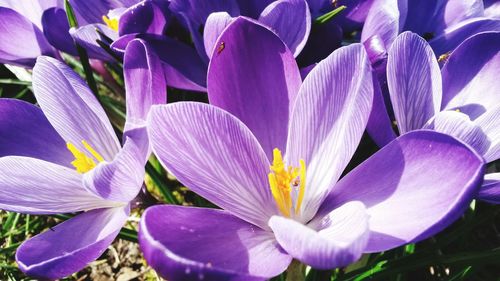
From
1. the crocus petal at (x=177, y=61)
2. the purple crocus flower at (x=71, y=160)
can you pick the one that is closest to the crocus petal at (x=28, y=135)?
the purple crocus flower at (x=71, y=160)

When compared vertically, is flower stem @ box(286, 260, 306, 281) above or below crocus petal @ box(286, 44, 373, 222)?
below

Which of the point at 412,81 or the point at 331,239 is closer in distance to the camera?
the point at 331,239

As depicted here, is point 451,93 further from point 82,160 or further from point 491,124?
point 82,160

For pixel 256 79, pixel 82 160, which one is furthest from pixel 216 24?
Answer: pixel 82 160

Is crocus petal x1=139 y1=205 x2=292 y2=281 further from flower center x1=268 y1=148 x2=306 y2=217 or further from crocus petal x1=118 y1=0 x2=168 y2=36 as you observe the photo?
crocus petal x1=118 y1=0 x2=168 y2=36

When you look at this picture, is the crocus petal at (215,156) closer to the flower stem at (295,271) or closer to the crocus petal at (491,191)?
the flower stem at (295,271)

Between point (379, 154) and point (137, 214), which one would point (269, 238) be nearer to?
point (379, 154)

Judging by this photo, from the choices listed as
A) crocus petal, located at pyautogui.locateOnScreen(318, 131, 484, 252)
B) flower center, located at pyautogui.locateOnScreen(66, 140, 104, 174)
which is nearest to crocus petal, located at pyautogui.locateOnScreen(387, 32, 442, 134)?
crocus petal, located at pyautogui.locateOnScreen(318, 131, 484, 252)

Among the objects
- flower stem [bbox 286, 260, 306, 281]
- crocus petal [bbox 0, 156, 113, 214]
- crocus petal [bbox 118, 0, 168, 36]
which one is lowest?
flower stem [bbox 286, 260, 306, 281]
